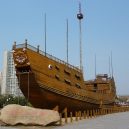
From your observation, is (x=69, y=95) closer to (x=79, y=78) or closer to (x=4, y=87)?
(x=79, y=78)

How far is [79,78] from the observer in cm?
3731

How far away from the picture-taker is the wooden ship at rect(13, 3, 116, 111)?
28406 millimetres

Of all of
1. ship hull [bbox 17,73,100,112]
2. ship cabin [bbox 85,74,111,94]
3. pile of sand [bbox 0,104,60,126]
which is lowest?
pile of sand [bbox 0,104,60,126]

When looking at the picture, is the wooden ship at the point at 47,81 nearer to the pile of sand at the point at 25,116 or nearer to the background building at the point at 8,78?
the pile of sand at the point at 25,116

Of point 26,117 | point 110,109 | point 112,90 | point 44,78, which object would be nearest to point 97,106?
point 110,109

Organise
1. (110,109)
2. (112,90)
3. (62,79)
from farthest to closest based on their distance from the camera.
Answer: (112,90), (110,109), (62,79)

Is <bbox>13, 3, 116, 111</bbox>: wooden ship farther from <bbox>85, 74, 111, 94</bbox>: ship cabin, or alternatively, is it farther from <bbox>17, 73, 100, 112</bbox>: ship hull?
<bbox>85, 74, 111, 94</bbox>: ship cabin

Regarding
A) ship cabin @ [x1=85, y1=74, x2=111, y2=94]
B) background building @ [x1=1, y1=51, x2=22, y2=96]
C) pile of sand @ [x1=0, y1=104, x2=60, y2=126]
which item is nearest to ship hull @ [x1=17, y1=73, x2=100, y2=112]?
pile of sand @ [x1=0, y1=104, x2=60, y2=126]

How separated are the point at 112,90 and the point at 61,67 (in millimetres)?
18914

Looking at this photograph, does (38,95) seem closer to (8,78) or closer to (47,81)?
(47,81)

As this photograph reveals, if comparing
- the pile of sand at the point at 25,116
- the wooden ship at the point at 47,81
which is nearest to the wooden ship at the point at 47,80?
the wooden ship at the point at 47,81

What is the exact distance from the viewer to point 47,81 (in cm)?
2958

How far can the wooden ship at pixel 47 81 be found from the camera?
2841cm

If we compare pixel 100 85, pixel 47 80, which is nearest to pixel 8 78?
pixel 100 85
